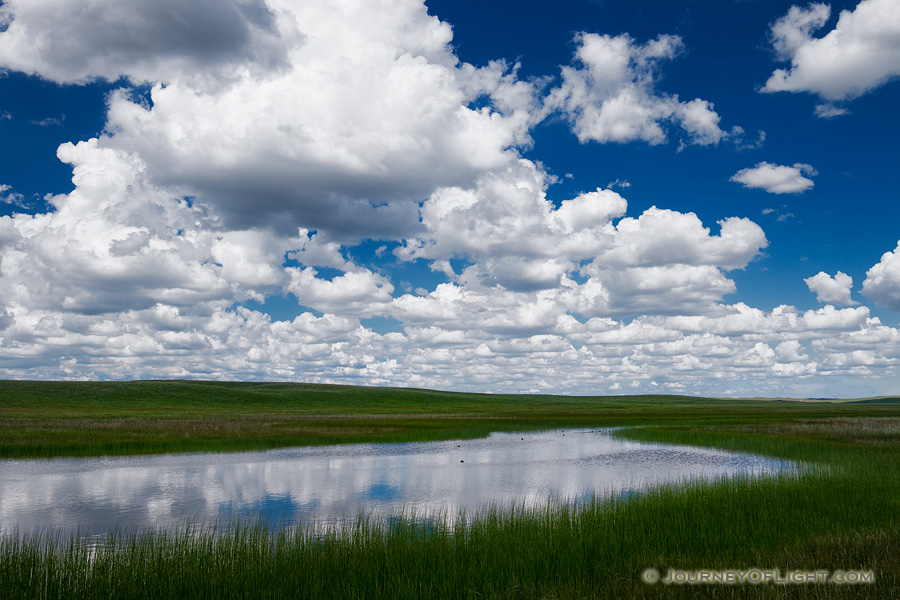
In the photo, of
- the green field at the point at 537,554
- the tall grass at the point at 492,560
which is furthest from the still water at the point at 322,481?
the tall grass at the point at 492,560

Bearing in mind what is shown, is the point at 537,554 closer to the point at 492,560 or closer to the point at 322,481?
the point at 492,560

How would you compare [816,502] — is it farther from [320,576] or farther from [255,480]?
[255,480]

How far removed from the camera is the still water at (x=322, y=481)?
21266 millimetres

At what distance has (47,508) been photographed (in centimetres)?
2162

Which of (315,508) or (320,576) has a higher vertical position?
(320,576)

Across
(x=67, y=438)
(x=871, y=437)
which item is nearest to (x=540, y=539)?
(x=871, y=437)

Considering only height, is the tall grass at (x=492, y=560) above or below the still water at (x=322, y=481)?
above

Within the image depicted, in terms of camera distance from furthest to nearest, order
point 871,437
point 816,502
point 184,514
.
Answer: point 871,437
point 184,514
point 816,502

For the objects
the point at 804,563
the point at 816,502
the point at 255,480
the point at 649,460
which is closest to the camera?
the point at 804,563

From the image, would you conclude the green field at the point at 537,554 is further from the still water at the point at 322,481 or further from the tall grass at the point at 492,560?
the still water at the point at 322,481

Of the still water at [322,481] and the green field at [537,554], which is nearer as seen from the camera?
the green field at [537,554]

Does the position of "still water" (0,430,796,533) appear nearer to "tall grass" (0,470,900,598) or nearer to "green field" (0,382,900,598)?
"green field" (0,382,900,598)

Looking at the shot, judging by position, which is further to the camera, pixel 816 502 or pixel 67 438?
pixel 67 438

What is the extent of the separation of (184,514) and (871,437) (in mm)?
44281
